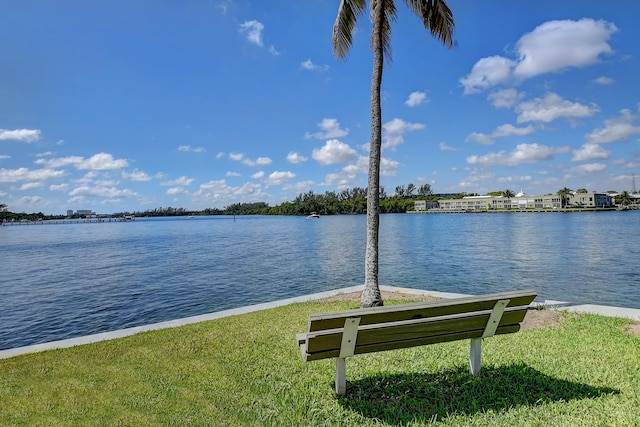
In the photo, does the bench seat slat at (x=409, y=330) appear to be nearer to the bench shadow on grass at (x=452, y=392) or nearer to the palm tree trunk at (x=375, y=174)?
the bench shadow on grass at (x=452, y=392)

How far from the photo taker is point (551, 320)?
7723mm

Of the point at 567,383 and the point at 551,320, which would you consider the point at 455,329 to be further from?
the point at 551,320

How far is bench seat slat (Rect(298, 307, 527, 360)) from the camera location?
12.0 ft

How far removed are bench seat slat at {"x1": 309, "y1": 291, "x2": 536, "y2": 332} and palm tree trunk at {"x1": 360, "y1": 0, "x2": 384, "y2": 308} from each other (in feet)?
14.1

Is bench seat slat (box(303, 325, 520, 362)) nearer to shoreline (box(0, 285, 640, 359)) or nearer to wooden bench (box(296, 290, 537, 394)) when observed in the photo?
wooden bench (box(296, 290, 537, 394))

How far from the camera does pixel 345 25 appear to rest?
9688mm

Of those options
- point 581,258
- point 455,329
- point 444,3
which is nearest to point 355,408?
point 455,329

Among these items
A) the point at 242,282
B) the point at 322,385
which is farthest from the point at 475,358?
the point at 242,282

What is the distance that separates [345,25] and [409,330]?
847 cm

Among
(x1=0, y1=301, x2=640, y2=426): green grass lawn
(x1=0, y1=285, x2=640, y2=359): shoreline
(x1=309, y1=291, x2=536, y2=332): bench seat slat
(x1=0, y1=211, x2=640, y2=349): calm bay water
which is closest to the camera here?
(x1=309, y1=291, x2=536, y2=332): bench seat slat

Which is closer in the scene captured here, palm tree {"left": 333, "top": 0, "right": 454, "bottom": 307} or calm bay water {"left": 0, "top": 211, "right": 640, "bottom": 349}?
palm tree {"left": 333, "top": 0, "right": 454, "bottom": 307}

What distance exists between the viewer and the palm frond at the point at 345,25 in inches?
373

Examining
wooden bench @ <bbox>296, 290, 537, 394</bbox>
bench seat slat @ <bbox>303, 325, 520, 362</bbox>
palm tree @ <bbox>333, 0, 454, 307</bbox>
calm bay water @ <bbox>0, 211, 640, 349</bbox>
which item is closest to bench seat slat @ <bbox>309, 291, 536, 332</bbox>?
wooden bench @ <bbox>296, 290, 537, 394</bbox>

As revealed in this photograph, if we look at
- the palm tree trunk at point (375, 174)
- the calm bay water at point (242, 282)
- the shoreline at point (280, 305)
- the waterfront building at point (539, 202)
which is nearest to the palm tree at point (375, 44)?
the palm tree trunk at point (375, 174)
